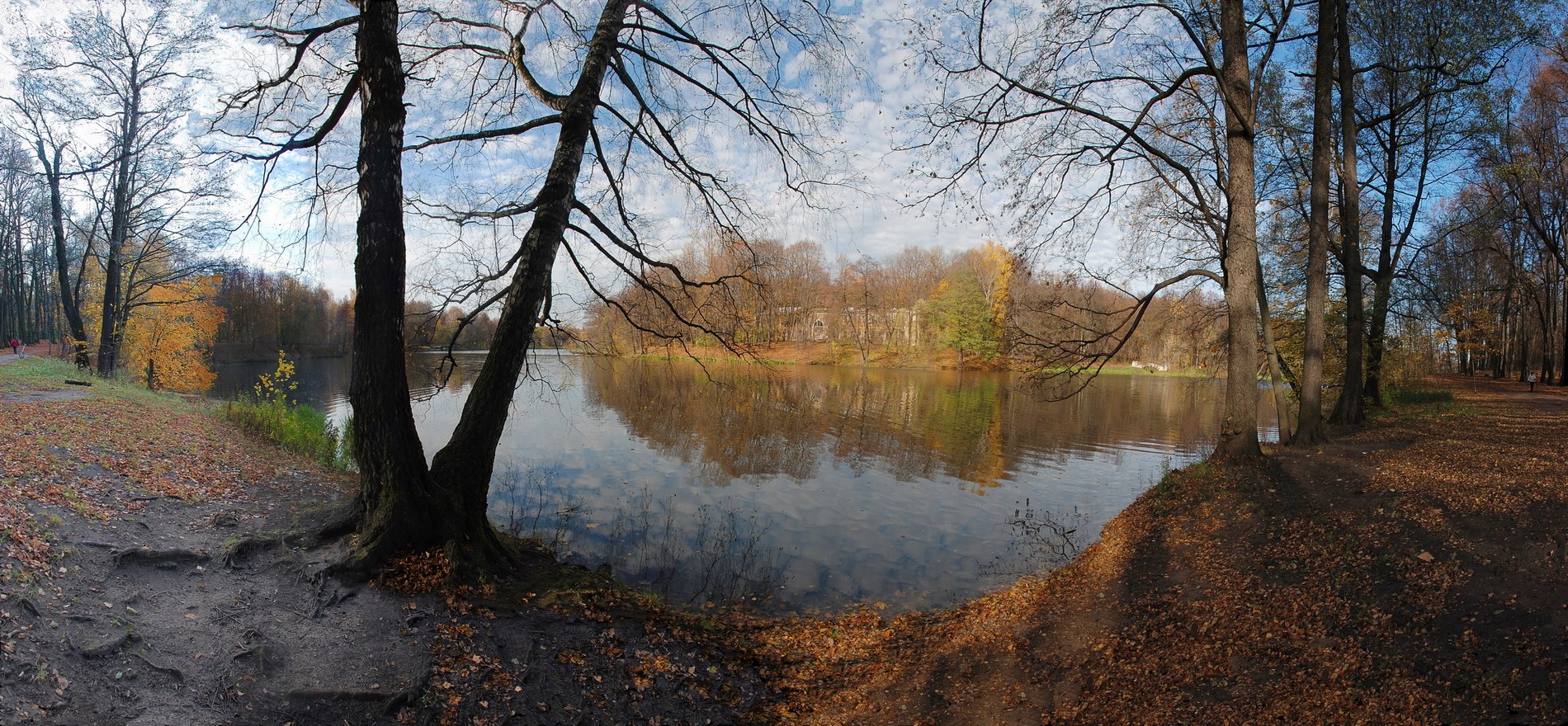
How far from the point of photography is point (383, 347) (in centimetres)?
488

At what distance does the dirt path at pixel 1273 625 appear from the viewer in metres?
3.67

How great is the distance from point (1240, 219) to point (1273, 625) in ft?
20.0

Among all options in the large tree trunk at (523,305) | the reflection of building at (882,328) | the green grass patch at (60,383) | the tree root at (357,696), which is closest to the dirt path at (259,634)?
the tree root at (357,696)

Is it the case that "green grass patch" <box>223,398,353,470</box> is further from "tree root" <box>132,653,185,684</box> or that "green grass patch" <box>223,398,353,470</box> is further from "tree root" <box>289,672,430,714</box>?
"tree root" <box>289,672,430,714</box>

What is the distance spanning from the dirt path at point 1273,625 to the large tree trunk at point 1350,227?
496 centimetres

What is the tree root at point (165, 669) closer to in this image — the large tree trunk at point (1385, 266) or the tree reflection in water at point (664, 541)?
the tree reflection in water at point (664, 541)

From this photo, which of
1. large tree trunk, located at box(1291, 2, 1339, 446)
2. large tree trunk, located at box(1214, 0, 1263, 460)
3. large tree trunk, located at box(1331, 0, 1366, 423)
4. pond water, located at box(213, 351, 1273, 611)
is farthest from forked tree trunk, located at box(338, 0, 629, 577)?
large tree trunk, located at box(1331, 0, 1366, 423)

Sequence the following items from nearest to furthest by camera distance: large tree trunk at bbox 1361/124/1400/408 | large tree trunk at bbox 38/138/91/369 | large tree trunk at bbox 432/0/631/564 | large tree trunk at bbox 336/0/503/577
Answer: large tree trunk at bbox 336/0/503/577 → large tree trunk at bbox 432/0/631/564 → large tree trunk at bbox 1361/124/1400/408 → large tree trunk at bbox 38/138/91/369

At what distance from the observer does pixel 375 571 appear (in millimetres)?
4754

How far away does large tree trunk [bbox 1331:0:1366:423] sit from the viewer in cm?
1152

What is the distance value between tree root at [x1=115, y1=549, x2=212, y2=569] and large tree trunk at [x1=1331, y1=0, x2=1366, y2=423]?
54.7ft

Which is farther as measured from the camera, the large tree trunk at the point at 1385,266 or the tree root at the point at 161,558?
the large tree trunk at the point at 1385,266

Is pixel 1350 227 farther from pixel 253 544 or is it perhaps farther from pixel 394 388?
pixel 253 544

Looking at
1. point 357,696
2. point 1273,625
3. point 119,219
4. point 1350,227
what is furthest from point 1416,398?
point 119,219
